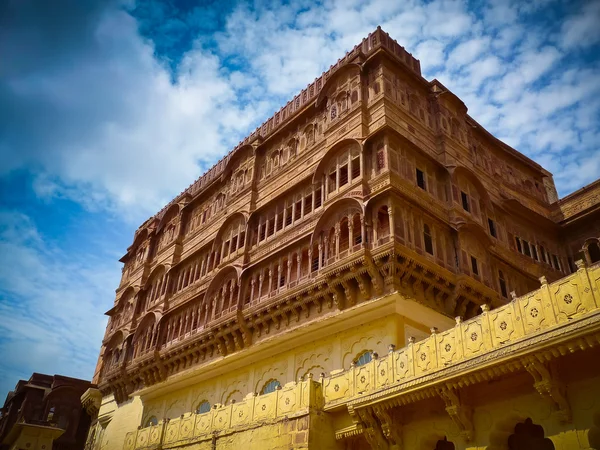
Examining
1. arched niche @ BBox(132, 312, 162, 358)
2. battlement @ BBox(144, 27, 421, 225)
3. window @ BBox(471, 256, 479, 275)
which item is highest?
battlement @ BBox(144, 27, 421, 225)

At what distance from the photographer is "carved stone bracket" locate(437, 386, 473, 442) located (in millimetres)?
9820

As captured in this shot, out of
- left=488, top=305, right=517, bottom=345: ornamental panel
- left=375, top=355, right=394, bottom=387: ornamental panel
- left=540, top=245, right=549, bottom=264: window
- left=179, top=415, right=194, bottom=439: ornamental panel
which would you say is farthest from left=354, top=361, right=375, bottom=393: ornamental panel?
left=540, top=245, right=549, bottom=264: window

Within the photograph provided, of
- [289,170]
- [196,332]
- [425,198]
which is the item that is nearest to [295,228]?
[289,170]

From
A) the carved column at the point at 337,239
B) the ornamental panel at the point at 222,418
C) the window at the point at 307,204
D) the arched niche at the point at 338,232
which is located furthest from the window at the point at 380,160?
the ornamental panel at the point at 222,418

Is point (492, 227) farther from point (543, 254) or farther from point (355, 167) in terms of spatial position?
point (355, 167)

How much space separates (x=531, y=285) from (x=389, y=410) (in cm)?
1304

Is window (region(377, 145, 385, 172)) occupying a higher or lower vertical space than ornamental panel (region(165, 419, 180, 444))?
higher

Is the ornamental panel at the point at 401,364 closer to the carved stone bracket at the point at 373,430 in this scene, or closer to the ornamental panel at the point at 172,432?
the carved stone bracket at the point at 373,430

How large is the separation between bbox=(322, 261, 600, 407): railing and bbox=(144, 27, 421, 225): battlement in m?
13.7

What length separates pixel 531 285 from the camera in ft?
70.5

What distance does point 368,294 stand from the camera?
52.4ft

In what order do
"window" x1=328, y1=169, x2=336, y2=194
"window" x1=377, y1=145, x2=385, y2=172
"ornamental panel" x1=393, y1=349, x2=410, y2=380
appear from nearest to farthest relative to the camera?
1. "ornamental panel" x1=393, y1=349, x2=410, y2=380
2. "window" x1=377, y1=145, x2=385, y2=172
3. "window" x1=328, y1=169, x2=336, y2=194

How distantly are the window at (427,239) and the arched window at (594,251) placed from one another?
31.2 ft

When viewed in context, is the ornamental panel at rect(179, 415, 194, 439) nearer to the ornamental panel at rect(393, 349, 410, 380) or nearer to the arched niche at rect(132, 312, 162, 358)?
the ornamental panel at rect(393, 349, 410, 380)
